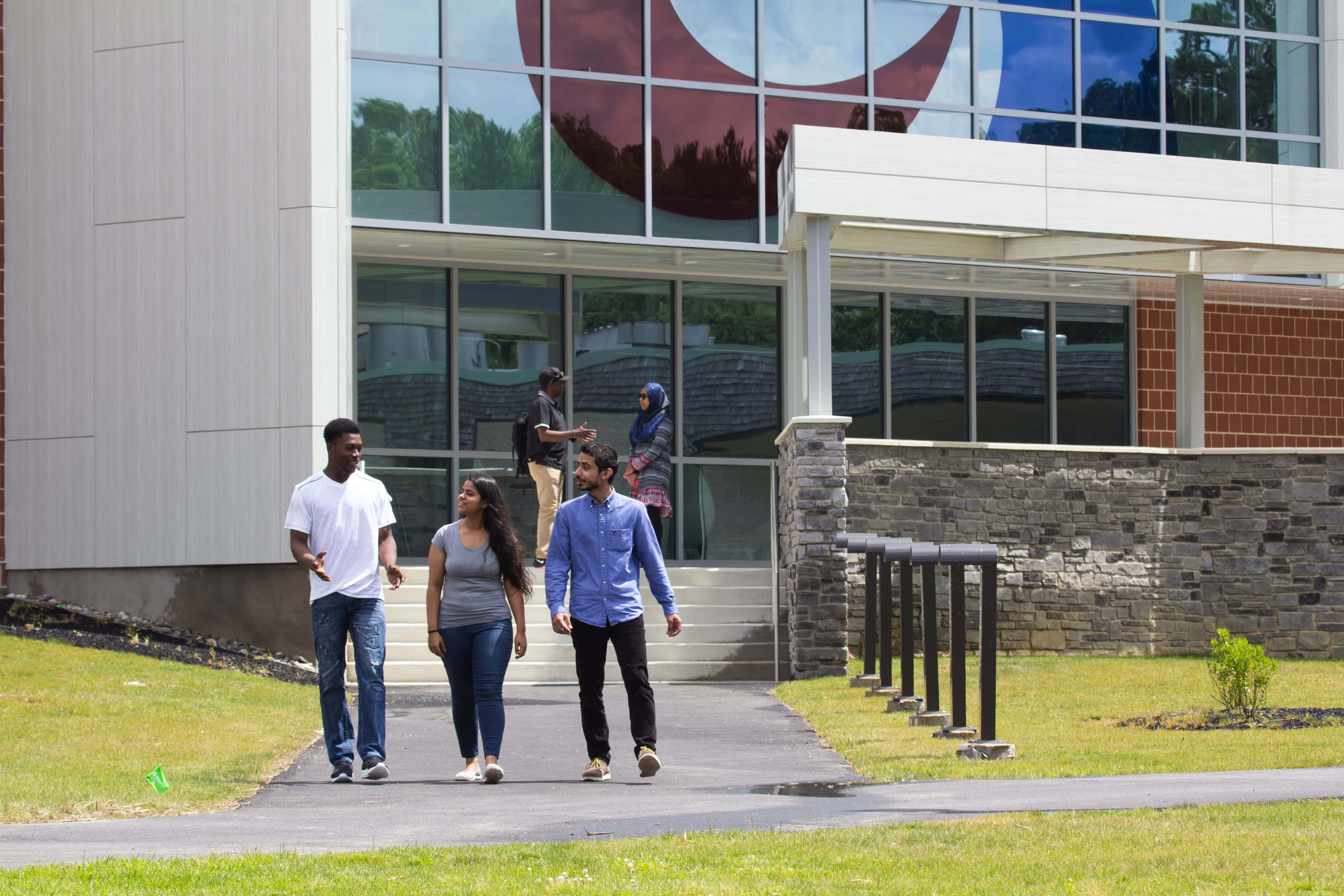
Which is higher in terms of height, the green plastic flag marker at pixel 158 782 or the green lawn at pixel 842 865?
the green lawn at pixel 842 865

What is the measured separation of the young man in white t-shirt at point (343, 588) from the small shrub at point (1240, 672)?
220 inches

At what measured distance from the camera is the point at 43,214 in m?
16.8

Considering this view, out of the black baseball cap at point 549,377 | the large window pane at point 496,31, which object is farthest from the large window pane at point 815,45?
the black baseball cap at point 549,377

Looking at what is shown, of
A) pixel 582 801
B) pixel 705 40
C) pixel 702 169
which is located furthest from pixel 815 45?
pixel 582 801

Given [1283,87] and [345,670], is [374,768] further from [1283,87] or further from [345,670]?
[1283,87]

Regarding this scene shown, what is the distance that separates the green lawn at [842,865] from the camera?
4.97m

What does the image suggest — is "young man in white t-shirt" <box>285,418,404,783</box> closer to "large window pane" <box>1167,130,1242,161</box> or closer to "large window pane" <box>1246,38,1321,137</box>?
"large window pane" <box>1167,130,1242,161</box>

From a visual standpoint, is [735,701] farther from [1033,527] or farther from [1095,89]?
[1095,89]

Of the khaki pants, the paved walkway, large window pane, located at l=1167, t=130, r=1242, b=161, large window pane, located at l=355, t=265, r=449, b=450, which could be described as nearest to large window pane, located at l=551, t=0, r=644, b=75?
large window pane, located at l=355, t=265, r=449, b=450

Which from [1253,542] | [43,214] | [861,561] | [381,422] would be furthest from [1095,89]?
[43,214]

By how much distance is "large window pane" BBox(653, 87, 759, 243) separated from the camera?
18.1 metres

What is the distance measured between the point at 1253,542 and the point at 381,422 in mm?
9485

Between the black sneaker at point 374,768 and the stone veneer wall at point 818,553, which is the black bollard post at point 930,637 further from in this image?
the stone veneer wall at point 818,553

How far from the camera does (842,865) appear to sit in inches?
211
